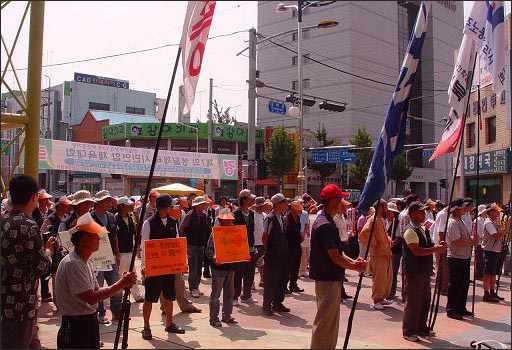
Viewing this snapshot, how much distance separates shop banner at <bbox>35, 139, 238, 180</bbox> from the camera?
16.8 m

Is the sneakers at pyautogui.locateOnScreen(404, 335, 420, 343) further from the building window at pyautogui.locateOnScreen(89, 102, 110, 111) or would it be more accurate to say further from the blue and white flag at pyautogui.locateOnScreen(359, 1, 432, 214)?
the building window at pyautogui.locateOnScreen(89, 102, 110, 111)

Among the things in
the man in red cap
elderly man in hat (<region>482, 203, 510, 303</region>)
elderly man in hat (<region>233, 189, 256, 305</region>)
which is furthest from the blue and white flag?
elderly man in hat (<region>482, 203, 510, 303</region>)

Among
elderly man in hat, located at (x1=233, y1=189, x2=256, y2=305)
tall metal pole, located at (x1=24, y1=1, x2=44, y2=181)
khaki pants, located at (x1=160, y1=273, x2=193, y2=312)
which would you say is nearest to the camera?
tall metal pole, located at (x1=24, y1=1, x2=44, y2=181)

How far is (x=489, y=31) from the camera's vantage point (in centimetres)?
621

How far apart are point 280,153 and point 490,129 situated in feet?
61.3

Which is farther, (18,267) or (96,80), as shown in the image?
(96,80)

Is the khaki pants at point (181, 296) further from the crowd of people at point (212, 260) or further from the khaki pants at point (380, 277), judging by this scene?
the khaki pants at point (380, 277)

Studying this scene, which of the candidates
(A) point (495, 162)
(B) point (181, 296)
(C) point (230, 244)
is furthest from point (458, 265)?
(A) point (495, 162)

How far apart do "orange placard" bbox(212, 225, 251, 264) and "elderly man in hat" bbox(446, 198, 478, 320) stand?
341 cm

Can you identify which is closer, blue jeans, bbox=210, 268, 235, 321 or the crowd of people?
the crowd of people

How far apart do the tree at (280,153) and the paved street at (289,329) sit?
34184 mm

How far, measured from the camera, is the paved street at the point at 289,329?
6.67 m

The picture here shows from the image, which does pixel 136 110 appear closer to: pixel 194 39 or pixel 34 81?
pixel 34 81

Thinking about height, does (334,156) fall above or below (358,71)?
below
